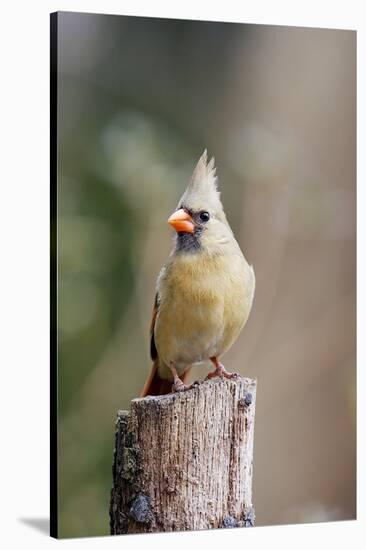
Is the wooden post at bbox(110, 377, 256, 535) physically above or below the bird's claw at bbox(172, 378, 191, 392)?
below

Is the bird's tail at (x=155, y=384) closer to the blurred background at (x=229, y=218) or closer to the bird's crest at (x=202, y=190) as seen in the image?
the blurred background at (x=229, y=218)

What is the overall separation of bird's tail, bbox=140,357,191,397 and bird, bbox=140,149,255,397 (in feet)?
0.22

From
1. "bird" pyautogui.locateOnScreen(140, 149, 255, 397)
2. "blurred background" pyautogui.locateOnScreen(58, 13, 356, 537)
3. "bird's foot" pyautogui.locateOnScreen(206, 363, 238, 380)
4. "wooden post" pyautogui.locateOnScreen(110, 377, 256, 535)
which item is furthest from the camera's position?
"bird's foot" pyautogui.locateOnScreen(206, 363, 238, 380)

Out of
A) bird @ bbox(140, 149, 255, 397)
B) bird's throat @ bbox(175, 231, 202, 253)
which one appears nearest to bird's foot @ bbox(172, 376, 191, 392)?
bird @ bbox(140, 149, 255, 397)

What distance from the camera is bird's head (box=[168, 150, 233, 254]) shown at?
20.0 ft

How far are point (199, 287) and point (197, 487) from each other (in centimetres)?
102

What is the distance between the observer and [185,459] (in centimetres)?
586

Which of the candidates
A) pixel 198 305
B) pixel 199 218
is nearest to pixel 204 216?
pixel 199 218

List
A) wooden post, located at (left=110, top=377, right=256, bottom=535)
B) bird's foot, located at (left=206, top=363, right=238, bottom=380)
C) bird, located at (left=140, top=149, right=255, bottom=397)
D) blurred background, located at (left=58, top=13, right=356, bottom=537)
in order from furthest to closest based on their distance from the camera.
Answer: bird's foot, located at (left=206, top=363, right=238, bottom=380) < bird, located at (left=140, top=149, right=255, bottom=397) < blurred background, located at (left=58, top=13, right=356, bottom=537) < wooden post, located at (left=110, top=377, right=256, bottom=535)

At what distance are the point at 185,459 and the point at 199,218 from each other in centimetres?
124

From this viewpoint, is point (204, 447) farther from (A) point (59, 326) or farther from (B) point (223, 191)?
(B) point (223, 191)

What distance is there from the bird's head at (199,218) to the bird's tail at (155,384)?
67 cm

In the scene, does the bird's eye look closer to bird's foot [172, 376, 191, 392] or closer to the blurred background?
the blurred background

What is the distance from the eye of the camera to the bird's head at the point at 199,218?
609cm
